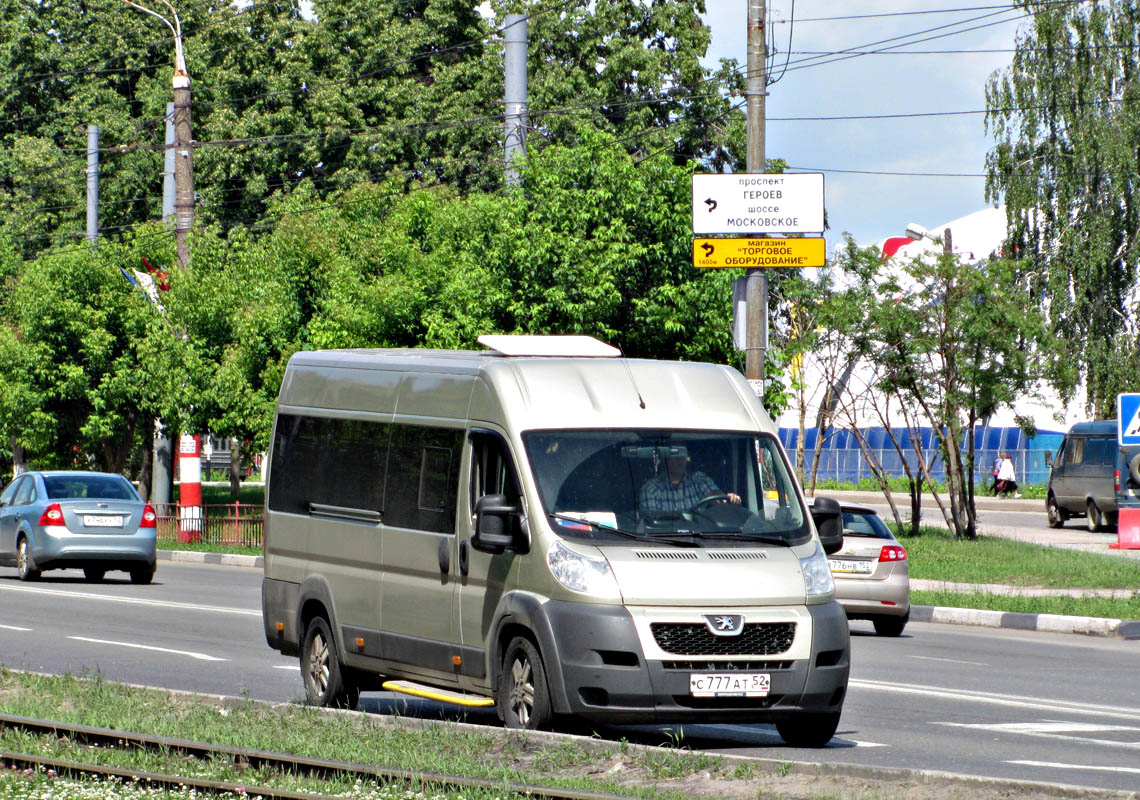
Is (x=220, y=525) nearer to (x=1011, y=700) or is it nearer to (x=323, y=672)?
(x=323, y=672)

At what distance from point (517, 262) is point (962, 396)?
8.07 m

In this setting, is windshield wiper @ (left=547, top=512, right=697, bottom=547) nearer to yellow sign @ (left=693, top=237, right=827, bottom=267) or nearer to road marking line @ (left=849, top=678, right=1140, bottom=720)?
road marking line @ (left=849, top=678, right=1140, bottom=720)

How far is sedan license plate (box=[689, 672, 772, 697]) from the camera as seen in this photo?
9.28 m

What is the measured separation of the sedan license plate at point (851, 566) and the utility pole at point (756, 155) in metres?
2.43

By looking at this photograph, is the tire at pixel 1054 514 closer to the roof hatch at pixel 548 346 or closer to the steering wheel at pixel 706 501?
the roof hatch at pixel 548 346

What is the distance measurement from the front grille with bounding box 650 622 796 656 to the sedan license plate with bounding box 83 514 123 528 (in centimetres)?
1618

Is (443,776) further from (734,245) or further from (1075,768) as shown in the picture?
(734,245)

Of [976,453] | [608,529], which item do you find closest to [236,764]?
[608,529]

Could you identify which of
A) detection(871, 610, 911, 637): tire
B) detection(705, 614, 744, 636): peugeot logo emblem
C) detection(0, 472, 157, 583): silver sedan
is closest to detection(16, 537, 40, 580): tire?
detection(0, 472, 157, 583): silver sedan

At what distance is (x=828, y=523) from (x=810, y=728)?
1221 millimetres

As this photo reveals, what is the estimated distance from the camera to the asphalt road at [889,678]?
983cm

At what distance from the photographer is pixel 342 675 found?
1144cm

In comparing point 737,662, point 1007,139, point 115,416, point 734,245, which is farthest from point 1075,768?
point 1007,139

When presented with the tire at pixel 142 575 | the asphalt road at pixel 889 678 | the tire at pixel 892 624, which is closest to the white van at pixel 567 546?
the asphalt road at pixel 889 678
